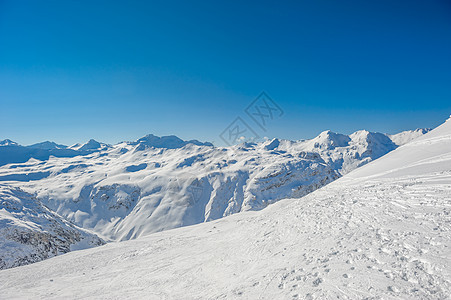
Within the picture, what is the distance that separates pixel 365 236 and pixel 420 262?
2.79 meters

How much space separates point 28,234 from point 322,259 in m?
54.6

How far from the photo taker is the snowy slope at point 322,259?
7.99m

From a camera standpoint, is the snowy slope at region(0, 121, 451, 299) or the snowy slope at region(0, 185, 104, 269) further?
the snowy slope at region(0, 185, 104, 269)

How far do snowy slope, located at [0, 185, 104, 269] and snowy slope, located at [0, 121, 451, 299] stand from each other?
70.3ft

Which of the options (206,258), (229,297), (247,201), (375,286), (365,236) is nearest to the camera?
(375,286)

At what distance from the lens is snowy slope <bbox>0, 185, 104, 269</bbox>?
37.0m

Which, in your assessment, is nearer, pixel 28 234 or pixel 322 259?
pixel 322 259

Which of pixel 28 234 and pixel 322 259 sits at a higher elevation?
pixel 28 234

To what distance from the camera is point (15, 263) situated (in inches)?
1372

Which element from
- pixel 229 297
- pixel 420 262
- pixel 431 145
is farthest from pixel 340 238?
pixel 431 145

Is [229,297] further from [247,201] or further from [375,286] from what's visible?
[247,201]

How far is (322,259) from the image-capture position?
10070 mm

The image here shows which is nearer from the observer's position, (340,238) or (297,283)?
(297,283)

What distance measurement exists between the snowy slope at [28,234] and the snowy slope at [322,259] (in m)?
21.4
